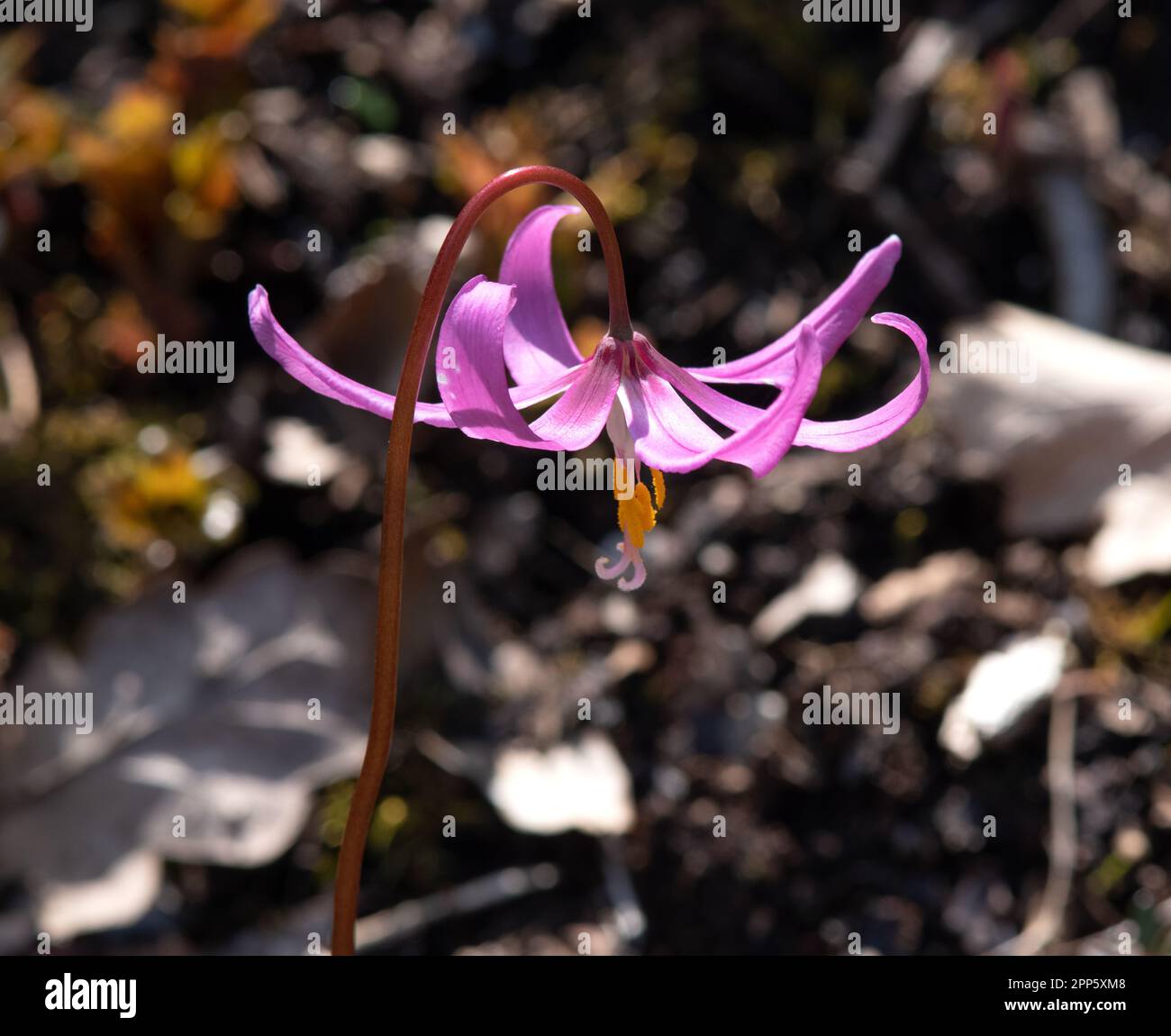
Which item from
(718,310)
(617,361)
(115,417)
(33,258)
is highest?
(33,258)

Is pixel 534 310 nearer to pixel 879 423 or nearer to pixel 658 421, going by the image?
pixel 658 421

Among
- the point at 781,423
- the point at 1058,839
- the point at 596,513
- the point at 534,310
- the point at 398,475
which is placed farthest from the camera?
the point at 596,513

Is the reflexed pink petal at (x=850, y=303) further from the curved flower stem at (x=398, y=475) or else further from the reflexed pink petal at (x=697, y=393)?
the curved flower stem at (x=398, y=475)

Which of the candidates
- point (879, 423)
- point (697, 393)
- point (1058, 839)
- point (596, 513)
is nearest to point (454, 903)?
point (596, 513)

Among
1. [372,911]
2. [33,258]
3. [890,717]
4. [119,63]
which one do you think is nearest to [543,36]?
[119,63]

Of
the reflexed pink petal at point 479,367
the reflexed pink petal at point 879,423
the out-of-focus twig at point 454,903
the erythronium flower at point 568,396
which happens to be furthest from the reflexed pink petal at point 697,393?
the out-of-focus twig at point 454,903
